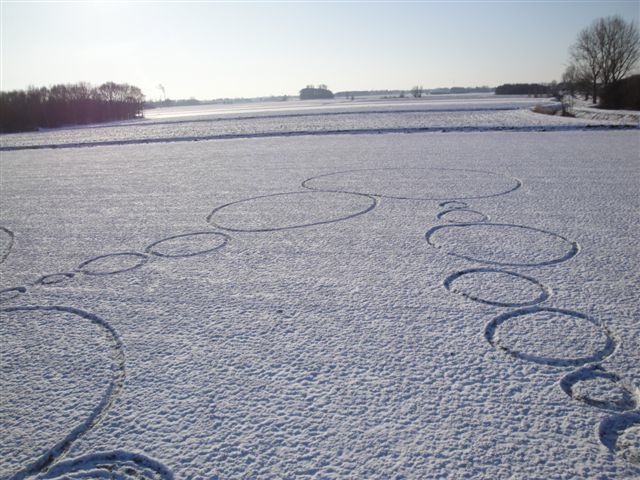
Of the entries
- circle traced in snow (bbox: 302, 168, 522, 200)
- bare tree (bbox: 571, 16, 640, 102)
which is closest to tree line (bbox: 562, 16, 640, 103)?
bare tree (bbox: 571, 16, 640, 102)

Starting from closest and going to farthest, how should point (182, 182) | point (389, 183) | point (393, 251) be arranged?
point (393, 251), point (389, 183), point (182, 182)

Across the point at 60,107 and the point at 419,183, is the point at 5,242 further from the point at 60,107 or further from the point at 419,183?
the point at 60,107

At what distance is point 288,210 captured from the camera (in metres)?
3.59

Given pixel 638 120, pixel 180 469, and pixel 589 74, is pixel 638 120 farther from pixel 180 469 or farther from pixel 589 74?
pixel 589 74

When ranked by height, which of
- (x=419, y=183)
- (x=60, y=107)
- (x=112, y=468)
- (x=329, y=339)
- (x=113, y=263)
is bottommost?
(x=112, y=468)

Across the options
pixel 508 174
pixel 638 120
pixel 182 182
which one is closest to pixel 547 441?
pixel 508 174

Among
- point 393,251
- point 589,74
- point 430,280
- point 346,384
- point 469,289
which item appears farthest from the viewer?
point 589,74

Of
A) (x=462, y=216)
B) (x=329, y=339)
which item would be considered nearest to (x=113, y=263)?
(x=329, y=339)

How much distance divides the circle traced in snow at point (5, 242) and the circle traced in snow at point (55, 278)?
66 cm

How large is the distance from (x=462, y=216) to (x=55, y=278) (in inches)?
115

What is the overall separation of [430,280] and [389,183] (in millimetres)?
2533

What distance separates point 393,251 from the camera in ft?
8.26

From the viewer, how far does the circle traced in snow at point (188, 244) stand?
2.66m

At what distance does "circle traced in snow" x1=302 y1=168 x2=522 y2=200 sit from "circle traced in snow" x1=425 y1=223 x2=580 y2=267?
0.94 meters
